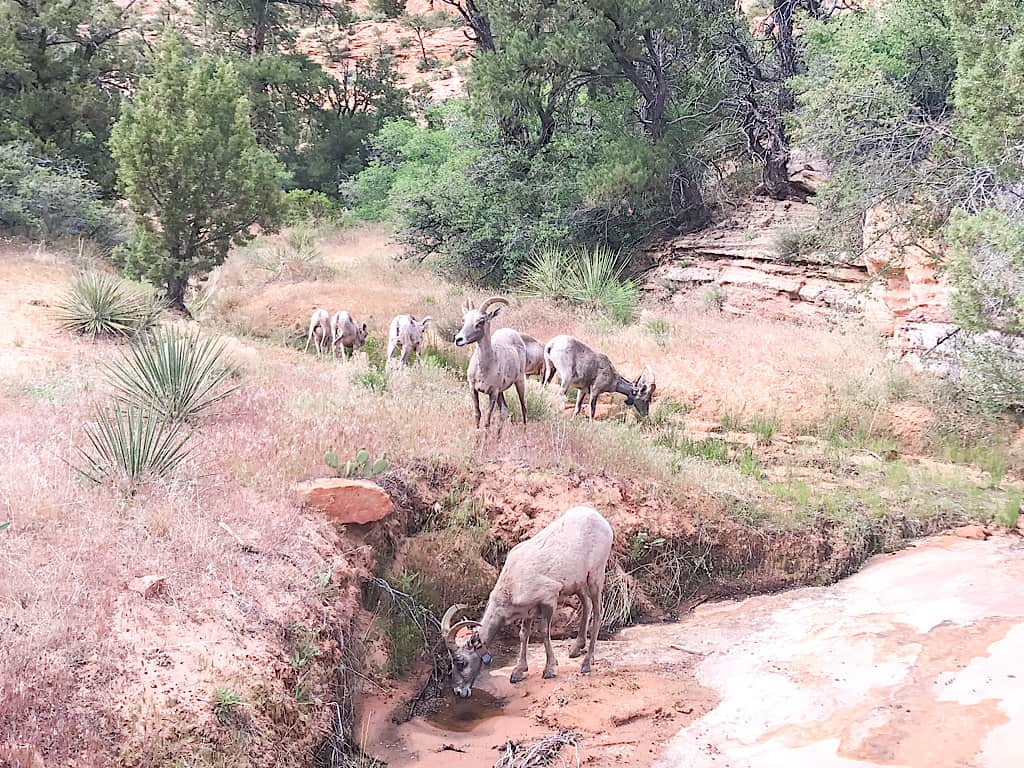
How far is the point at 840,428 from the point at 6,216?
17913mm

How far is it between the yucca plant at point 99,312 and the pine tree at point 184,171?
287 cm

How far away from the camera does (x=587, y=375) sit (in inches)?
460

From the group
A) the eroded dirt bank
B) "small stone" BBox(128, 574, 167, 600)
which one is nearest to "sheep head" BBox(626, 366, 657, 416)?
the eroded dirt bank

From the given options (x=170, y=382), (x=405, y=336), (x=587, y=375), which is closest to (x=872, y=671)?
(x=587, y=375)

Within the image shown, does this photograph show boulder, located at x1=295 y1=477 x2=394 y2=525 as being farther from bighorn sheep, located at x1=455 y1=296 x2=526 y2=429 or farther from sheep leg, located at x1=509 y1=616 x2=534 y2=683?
bighorn sheep, located at x1=455 y1=296 x2=526 y2=429

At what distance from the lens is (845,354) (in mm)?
14320

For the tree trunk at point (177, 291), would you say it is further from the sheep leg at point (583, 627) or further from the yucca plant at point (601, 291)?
the sheep leg at point (583, 627)

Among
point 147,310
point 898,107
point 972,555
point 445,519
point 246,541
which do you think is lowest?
point 972,555

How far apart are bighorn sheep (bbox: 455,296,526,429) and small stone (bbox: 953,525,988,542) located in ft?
16.0

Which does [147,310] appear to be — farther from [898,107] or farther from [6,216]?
[898,107]

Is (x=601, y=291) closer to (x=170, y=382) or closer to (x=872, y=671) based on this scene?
(x=170, y=382)

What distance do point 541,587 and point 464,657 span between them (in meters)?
0.78

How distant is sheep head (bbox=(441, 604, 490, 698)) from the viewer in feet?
21.1

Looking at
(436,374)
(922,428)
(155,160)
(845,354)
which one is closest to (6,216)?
(155,160)
